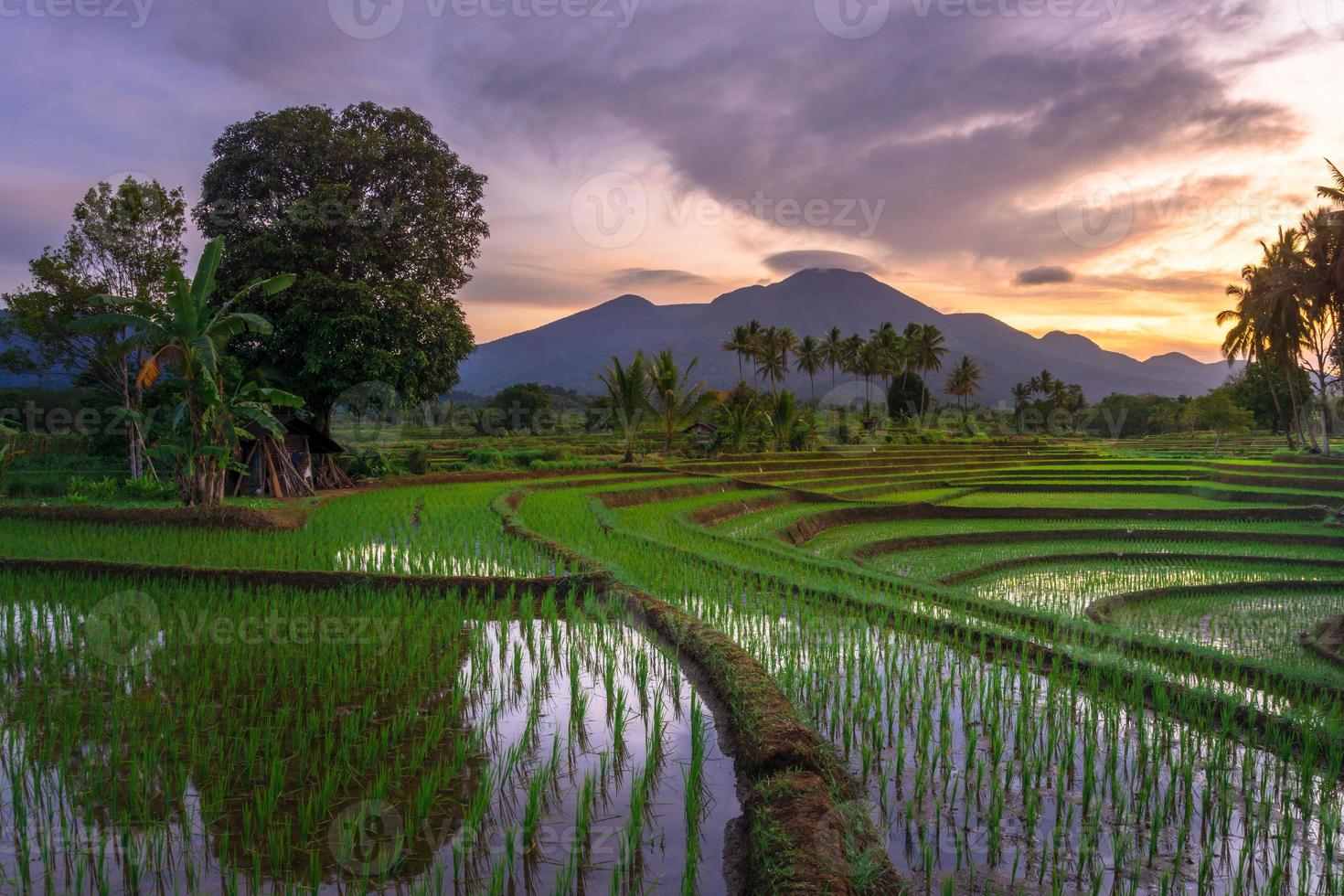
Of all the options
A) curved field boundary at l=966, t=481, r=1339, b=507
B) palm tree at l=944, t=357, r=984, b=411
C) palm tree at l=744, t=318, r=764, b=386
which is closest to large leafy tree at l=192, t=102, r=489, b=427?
curved field boundary at l=966, t=481, r=1339, b=507

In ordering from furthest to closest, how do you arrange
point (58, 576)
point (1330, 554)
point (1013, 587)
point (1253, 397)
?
point (1253, 397)
point (1330, 554)
point (1013, 587)
point (58, 576)

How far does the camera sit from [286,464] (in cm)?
1506

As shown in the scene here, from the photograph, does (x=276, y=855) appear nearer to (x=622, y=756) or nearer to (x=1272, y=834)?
(x=622, y=756)

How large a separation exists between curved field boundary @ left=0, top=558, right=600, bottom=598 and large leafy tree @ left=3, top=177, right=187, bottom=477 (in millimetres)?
10235

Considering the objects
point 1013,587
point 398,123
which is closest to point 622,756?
point 1013,587

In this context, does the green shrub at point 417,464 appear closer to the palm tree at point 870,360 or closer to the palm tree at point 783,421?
the palm tree at point 783,421

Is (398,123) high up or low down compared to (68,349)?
up

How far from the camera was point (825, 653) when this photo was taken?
5.05 m

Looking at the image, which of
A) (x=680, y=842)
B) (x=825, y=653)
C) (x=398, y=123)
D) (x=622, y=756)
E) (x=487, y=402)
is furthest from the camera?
(x=487, y=402)

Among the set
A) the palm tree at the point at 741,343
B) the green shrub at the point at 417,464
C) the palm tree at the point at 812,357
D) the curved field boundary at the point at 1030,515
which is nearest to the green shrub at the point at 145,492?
the green shrub at the point at 417,464

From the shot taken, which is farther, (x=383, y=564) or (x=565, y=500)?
(x=565, y=500)

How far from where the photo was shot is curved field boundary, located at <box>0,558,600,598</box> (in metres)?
6.82

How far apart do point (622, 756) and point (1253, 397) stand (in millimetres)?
58457

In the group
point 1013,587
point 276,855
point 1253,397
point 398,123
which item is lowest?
point 1013,587
